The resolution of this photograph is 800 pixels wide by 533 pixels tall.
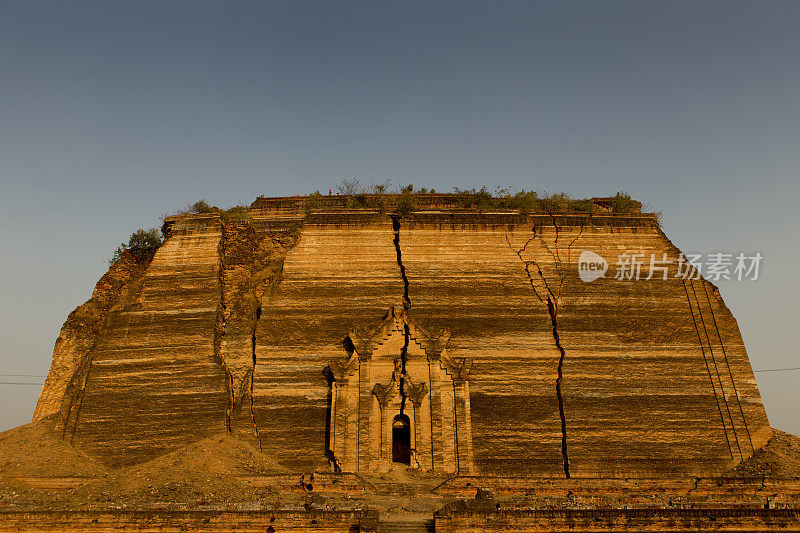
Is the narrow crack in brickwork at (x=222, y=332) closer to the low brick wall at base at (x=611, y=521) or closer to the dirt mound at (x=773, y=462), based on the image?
the low brick wall at base at (x=611, y=521)

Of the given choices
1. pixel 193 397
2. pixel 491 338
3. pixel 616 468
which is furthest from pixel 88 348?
pixel 616 468

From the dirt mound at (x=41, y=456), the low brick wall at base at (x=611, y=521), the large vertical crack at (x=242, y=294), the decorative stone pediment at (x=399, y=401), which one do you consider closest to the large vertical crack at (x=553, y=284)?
the decorative stone pediment at (x=399, y=401)

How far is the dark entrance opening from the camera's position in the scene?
20.3 metres

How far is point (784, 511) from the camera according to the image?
46.4ft

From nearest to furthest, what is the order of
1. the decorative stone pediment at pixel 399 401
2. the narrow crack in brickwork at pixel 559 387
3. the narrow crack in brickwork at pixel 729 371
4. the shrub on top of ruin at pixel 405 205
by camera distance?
the decorative stone pediment at pixel 399 401, the narrow crack in brickwork at pixel 559 387, the narrow crack in brickwork at pixel 729 371, the shrub on top of ruin at pixel 405 205

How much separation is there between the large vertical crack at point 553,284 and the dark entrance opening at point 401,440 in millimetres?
4852

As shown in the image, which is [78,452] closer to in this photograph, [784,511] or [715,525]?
[715,525]

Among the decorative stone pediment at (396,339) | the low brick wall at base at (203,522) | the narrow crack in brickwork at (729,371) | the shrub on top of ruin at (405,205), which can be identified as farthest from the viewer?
the shrub on top of ruin at (405,205)

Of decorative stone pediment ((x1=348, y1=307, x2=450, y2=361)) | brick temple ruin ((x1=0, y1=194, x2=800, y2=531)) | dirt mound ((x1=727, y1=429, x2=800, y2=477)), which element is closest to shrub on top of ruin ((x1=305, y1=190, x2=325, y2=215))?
brick temple ruin ((x1=0, y1=194, x2=800, y2=531))

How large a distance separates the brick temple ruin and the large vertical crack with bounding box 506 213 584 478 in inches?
2.7

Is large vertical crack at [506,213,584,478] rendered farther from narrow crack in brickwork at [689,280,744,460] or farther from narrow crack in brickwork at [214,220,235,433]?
narrow crack in brickwork at [214,220,235,433]

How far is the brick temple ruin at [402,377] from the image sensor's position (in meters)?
18.2

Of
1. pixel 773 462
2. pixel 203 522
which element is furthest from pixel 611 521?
pixel 773 462

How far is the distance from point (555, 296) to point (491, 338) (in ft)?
9.81
